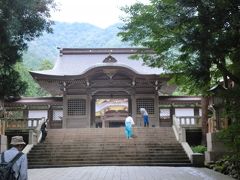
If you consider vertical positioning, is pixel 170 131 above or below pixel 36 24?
below

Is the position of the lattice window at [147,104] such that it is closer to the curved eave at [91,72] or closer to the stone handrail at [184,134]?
the curved eave at [91,72]

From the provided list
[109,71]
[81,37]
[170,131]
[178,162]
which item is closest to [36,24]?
[178,162]

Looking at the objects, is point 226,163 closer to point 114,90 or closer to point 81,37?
point 114,90

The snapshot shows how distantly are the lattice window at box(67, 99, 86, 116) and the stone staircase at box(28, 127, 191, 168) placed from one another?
4.73m

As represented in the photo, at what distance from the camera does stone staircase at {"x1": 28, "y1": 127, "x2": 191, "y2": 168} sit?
51.4 feet

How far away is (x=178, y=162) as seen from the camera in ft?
51.0

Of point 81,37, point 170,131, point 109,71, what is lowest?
point 170,131

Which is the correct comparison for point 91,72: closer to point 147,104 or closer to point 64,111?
point 64,111

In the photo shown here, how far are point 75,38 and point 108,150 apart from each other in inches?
4101

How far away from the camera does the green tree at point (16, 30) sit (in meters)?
8.46

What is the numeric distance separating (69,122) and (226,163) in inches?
565

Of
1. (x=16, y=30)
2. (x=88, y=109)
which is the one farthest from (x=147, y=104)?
(x=16, y=30)

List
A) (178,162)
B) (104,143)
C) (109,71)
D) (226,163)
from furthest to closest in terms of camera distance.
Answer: (109,71) → (104,143) → (178,162) → (226,163)

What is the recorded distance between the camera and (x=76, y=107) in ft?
83.8
